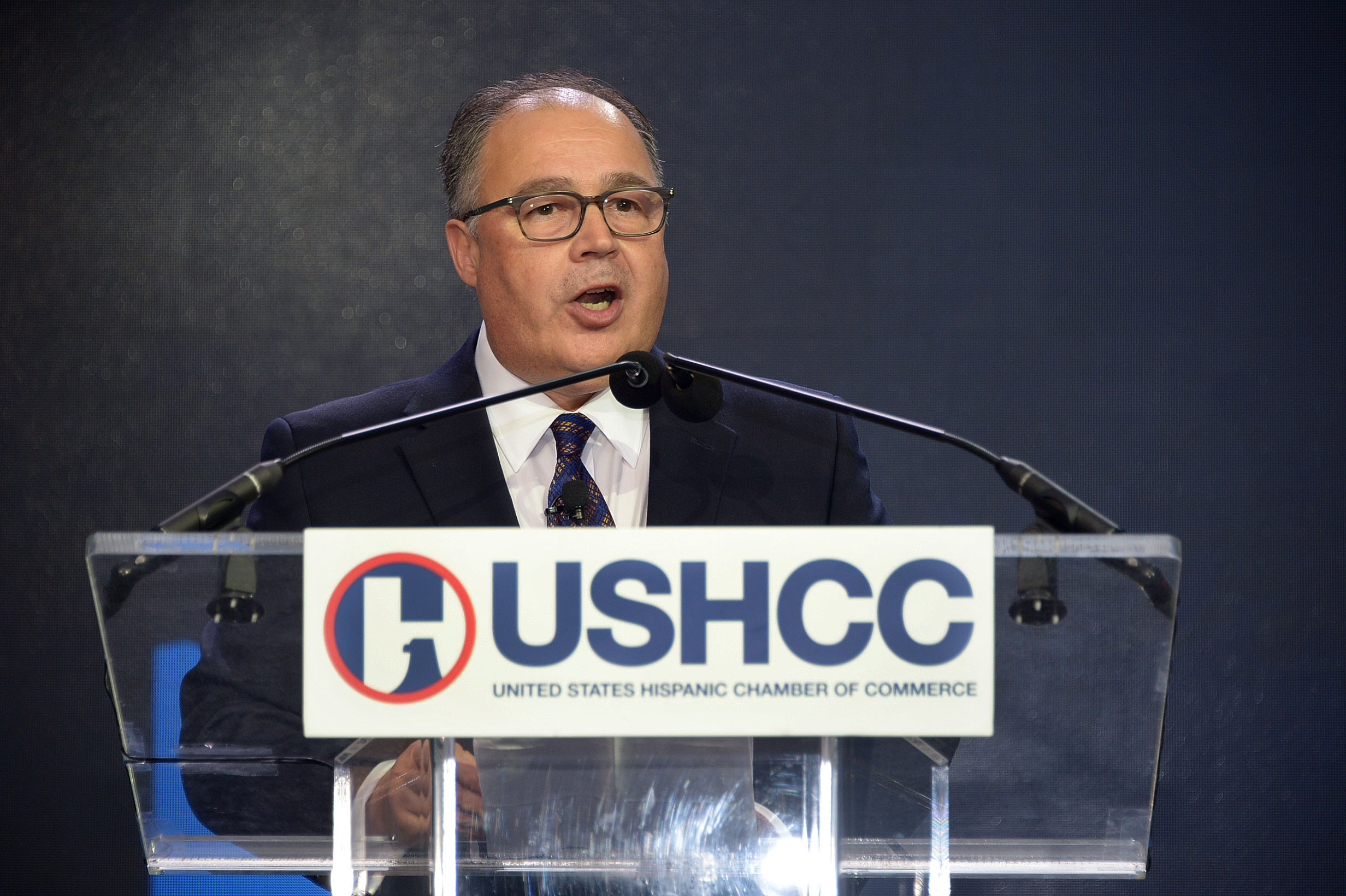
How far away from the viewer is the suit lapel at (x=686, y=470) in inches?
55.0

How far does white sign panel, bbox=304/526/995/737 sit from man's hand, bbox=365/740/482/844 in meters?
0.04

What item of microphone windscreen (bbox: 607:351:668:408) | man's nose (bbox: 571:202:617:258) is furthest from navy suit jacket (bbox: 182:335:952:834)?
microphone windscreen (bbox: 607:351:668:408)

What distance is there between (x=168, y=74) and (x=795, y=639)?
7.43ft

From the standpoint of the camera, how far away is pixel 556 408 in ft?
4.81

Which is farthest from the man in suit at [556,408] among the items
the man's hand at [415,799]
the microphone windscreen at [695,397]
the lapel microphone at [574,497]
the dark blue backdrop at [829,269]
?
the dark blue backdrop at [829,269]

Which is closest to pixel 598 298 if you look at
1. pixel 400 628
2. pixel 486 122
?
pixel 486 122

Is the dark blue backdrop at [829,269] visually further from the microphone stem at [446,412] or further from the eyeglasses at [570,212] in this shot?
the microphone stem at [446,412]

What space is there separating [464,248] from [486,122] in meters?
0.16

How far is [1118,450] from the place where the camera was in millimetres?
2582

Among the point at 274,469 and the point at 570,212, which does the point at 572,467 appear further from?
the point at 274,469

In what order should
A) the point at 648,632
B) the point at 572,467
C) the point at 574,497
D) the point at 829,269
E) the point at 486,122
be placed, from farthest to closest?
the point at 829,269 < the point at 486,122 < the point at 572,467 < the point at 574,497 < the point at 648,632

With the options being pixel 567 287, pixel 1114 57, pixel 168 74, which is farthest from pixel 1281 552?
pixel 168 74

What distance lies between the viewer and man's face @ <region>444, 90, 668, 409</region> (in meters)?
1.42

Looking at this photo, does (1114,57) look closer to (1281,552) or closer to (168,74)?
(1281,552)
